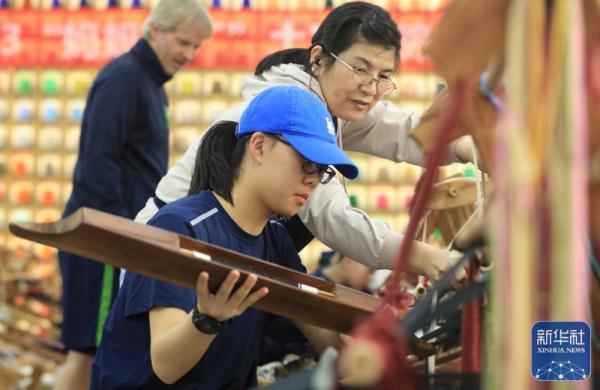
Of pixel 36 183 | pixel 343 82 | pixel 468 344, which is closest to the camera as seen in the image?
pixel 468 344

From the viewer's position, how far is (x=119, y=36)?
9555mm

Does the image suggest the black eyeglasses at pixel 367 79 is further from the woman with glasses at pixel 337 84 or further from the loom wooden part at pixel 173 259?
the loom wooden part at pixel 173 259

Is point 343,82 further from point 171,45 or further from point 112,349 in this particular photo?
point 171,45

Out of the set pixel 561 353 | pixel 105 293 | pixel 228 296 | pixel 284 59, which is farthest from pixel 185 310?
pixel 105 293

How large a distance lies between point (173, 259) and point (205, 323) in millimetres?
209

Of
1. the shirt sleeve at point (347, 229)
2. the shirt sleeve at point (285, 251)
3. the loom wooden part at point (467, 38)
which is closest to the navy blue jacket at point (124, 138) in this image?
the shirt sleeve at point (347, 229)

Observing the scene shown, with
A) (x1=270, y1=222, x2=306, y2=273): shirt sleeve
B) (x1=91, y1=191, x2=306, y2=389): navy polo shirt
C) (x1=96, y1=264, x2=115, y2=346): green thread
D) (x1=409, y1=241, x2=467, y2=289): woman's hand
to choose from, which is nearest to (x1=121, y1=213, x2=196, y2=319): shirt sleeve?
(x1=91, y1=191, x2=306, y2=389): navy polo shirt

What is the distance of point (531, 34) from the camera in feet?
2.82

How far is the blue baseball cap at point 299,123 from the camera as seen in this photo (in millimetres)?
1743

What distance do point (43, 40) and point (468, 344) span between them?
8.99m

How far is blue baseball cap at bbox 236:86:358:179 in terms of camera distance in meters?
1.74

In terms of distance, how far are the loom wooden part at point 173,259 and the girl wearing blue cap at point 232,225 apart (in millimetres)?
221

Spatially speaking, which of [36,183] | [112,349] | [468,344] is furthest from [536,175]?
[36,183]

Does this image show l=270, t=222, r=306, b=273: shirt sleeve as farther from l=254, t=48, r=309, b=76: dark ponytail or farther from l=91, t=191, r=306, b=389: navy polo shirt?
l=254, t=48, r=309, b=76: dark ponytail
